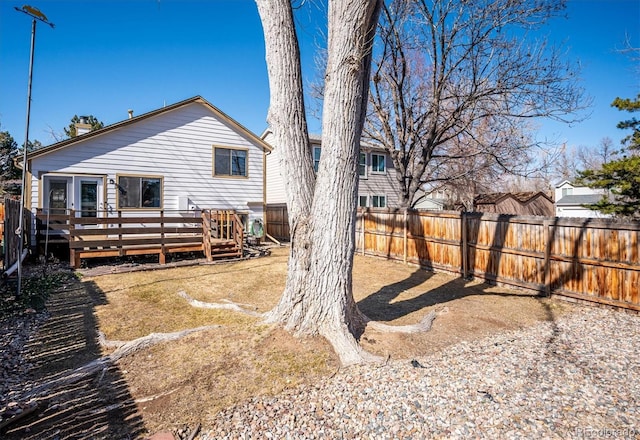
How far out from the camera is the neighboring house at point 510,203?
23.7m

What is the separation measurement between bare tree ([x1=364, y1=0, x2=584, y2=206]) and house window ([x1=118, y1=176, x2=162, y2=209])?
8649 mm

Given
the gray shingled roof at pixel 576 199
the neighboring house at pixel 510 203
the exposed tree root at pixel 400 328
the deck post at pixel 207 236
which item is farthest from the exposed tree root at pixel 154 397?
the gray shingled roof at pixel 576 199

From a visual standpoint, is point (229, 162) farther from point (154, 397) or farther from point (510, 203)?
point (510, 203)

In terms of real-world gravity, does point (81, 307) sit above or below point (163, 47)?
below

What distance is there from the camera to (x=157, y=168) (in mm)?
11977

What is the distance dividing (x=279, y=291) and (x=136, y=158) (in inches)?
335

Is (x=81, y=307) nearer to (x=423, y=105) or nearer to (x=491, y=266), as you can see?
(x=491, y=266)

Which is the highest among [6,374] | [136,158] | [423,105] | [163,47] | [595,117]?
[163,47]

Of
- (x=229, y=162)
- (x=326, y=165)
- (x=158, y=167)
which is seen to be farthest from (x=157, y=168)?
(x=326, y=165)

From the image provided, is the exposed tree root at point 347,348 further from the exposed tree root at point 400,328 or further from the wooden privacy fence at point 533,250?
the wooden privacy fence at point 533,250

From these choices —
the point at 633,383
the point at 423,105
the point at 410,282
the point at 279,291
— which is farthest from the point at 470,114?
the point at 633,383

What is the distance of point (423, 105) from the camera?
41.9 feet

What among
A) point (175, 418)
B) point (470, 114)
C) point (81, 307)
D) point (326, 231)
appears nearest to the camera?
point (175, 418)

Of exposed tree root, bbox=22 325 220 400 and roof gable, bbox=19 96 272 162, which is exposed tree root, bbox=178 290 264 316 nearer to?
exposed tree root, bbox=22 325 220 400
